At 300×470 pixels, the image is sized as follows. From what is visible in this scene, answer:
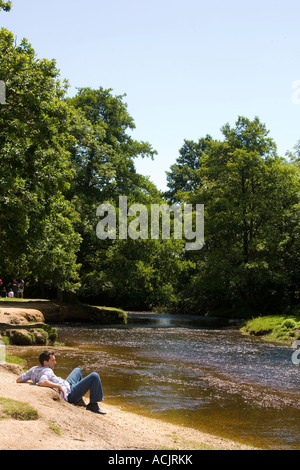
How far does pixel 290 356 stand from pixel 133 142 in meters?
25.5

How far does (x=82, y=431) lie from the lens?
268 inches

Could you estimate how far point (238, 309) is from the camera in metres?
42.2

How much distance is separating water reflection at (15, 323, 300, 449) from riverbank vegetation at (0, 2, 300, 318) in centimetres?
585

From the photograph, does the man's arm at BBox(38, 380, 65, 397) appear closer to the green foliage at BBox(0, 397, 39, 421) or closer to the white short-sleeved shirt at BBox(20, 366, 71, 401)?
the white short-sleeved shirt at BBox(20, 366, 71, 401)

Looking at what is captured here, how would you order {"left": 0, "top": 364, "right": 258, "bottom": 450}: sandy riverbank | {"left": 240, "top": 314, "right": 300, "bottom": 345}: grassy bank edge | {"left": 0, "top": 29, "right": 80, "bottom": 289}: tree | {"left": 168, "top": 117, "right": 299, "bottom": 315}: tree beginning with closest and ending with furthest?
{"left": 0, "top": 364, "right": 258, "bottom": 450}: sandy riverbank < {"left": 0, "top": 29, "right": 80, "bottom": 289}: tree < {"left": 240, "top": 314, "right": 300, "bottom": 345}: grassy bank edge < {"left": 168, "top": 117, "right": 299, "bottom": 315}: tree

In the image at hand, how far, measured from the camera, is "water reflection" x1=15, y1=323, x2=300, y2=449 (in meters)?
9.11

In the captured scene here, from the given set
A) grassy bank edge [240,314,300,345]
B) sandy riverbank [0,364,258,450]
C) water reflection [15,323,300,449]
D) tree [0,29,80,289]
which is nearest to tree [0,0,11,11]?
tree [0,29,80,289]

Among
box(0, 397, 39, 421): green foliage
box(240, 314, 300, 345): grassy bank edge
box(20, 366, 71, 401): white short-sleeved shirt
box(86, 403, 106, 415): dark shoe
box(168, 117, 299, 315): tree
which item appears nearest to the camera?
box(0, 397, 39, 421): green foliage

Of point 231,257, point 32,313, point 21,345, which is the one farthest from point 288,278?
point 21,345

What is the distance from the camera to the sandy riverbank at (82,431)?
19.5 ft

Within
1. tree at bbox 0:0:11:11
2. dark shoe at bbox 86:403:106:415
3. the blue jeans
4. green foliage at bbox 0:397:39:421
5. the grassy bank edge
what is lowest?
the grassy bank edge

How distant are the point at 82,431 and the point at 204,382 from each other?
674 cm

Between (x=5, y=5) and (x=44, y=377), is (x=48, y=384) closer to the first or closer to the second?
(x=44, y=377)
